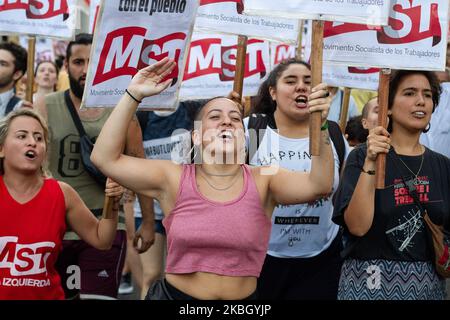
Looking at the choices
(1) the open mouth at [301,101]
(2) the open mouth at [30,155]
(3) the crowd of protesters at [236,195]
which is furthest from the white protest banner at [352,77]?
(2) the open mouth at [30,155]

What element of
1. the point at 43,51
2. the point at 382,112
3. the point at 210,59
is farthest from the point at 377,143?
the point at 43,51

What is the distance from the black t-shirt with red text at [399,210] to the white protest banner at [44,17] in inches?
104

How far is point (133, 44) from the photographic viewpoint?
4.91m

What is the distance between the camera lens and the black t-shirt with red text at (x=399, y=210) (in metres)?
4.99

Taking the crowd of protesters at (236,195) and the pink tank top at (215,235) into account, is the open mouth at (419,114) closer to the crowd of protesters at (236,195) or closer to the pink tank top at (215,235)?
the crowd of protesters at (236,195)

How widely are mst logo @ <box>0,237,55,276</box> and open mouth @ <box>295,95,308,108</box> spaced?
80.6 inches

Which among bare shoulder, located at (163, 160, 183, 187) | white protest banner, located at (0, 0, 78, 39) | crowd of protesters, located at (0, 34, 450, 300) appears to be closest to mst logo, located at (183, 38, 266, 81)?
crowd of protesters, located at (0, 34, 450, 300)

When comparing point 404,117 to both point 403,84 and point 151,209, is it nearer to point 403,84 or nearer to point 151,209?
point 403,84

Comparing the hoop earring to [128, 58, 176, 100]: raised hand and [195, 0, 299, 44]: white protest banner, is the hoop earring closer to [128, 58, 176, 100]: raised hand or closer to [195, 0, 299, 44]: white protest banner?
[128, 58, 176, 100]: raised hand

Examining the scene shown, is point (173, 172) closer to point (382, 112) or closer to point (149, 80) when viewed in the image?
point (149, 80)

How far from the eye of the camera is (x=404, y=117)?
17.2 feet

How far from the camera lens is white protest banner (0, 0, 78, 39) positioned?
670cm
